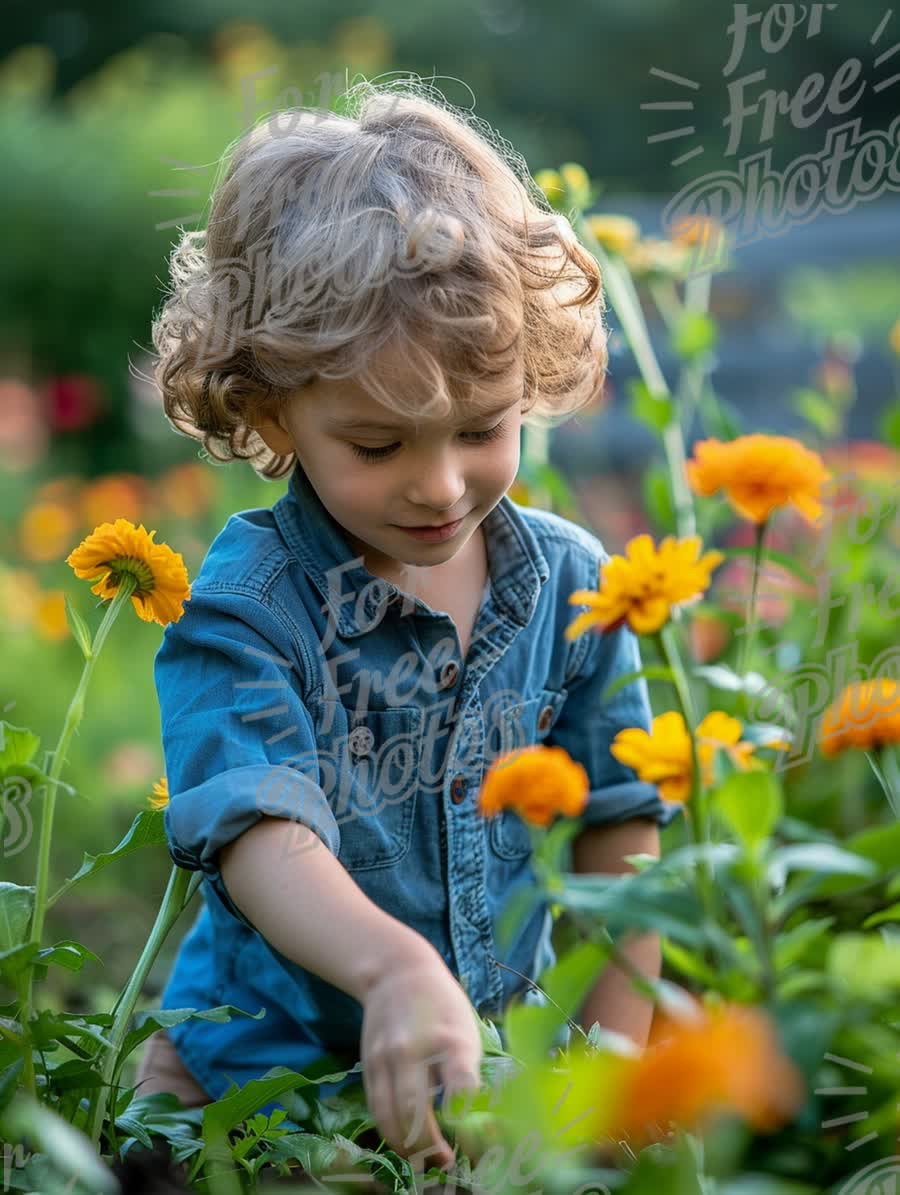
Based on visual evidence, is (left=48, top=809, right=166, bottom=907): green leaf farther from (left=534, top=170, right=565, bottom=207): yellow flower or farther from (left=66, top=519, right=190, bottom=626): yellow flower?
(left=534, top=170, right=565, bottom=207): yellow flower

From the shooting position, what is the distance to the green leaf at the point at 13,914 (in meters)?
1.00

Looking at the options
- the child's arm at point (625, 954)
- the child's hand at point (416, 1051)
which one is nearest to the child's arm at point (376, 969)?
the child's hand at point (416, 1051)

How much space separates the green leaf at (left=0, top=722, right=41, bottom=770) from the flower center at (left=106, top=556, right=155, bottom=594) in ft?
0.46

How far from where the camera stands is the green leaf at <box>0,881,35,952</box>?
100cm

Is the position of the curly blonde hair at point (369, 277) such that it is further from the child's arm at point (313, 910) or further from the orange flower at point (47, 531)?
the orange flower at point (47, 531)

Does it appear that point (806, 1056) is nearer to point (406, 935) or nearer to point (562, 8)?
point (406, 935)

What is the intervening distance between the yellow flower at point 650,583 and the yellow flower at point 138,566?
0.34 m

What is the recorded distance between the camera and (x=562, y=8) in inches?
351

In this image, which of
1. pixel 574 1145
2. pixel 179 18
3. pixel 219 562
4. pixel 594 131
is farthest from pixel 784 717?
pixel 179 18

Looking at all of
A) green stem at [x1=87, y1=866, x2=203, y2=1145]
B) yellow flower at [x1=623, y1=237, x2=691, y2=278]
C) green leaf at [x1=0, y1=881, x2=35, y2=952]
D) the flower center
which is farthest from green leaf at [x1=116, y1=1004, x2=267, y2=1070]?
yellow flower at [x1=623, y1=237, x2=691, y2=278]

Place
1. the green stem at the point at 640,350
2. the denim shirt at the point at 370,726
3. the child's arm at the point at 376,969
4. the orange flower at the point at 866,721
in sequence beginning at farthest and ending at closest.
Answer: the green stem at the point at 640,350
the denim shirt at the point at 370,726
the orange flower at the point at 866,721
the child's arm at the point at 376,969

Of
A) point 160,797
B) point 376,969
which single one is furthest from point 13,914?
point 376,969

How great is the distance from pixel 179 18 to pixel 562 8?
2.56m

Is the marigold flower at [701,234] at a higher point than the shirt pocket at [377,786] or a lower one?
higher
